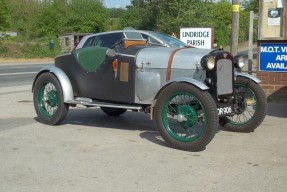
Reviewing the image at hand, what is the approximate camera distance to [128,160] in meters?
5.82

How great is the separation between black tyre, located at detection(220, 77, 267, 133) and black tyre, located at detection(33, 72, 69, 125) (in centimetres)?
279

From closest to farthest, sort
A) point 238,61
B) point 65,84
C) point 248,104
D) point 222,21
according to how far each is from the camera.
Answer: point 238,61 → point 248,104 → point 65,84 → point 222,21

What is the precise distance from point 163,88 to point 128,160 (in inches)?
47.8

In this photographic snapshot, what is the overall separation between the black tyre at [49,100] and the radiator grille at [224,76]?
2669 mm

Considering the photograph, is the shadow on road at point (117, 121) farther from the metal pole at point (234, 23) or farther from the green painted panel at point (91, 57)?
the metal pole at point (234, 23)

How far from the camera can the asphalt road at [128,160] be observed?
193 inches

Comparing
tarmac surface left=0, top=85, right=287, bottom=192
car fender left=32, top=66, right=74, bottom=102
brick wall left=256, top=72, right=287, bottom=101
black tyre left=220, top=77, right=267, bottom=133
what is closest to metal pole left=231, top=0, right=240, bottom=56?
brick wall left=256, top=72, right=287, bottom=101

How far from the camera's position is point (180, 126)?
665cm

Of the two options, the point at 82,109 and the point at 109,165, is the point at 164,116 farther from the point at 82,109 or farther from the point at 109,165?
the point at 82,109

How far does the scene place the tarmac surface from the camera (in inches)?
193

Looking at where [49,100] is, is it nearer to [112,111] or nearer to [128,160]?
[112,111]

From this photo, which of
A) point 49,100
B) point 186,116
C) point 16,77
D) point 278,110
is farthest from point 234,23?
point 16,77

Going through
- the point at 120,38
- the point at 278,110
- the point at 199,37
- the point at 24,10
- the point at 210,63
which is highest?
the point at 24,10

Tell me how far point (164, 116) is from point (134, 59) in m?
1.07
